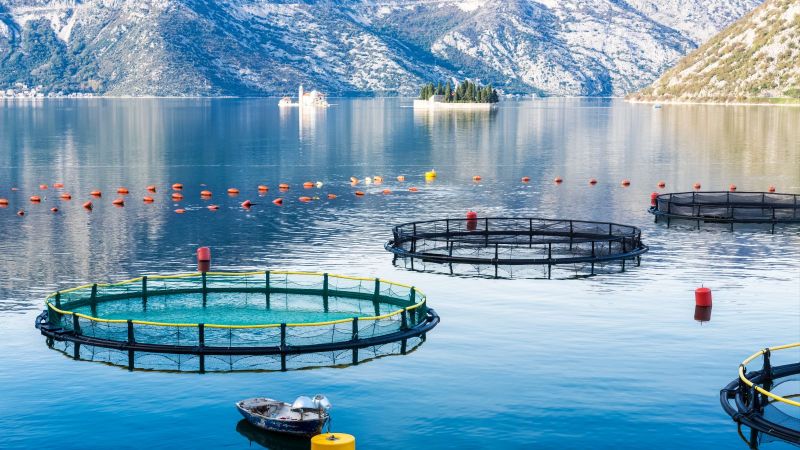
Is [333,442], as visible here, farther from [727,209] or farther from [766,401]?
[727,209]

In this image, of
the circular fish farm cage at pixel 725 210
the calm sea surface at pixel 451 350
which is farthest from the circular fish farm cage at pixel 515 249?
the circular fish farm cage at pixel 725 210

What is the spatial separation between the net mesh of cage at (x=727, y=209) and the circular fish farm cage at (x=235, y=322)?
57299mm

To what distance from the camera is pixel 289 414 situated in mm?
57250

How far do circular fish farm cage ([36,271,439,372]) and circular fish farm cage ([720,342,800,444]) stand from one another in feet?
73.4

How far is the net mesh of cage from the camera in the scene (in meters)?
132

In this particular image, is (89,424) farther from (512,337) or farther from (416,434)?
(512,337)

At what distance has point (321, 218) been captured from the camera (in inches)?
5694

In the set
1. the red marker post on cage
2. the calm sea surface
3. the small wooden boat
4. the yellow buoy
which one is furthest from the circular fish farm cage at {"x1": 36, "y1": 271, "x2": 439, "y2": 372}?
the yellow buoy

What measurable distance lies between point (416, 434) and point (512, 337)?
2229cm

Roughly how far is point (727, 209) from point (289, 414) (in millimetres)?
92826

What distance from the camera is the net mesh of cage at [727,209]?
132 meters

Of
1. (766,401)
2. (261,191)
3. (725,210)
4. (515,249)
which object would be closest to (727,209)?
(725,210)

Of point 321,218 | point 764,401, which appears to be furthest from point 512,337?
point 321,218

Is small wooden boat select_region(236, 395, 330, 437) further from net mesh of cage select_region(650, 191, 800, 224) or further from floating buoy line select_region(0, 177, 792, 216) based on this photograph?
floating buoy line select_region(0, 177, 792, 216)
